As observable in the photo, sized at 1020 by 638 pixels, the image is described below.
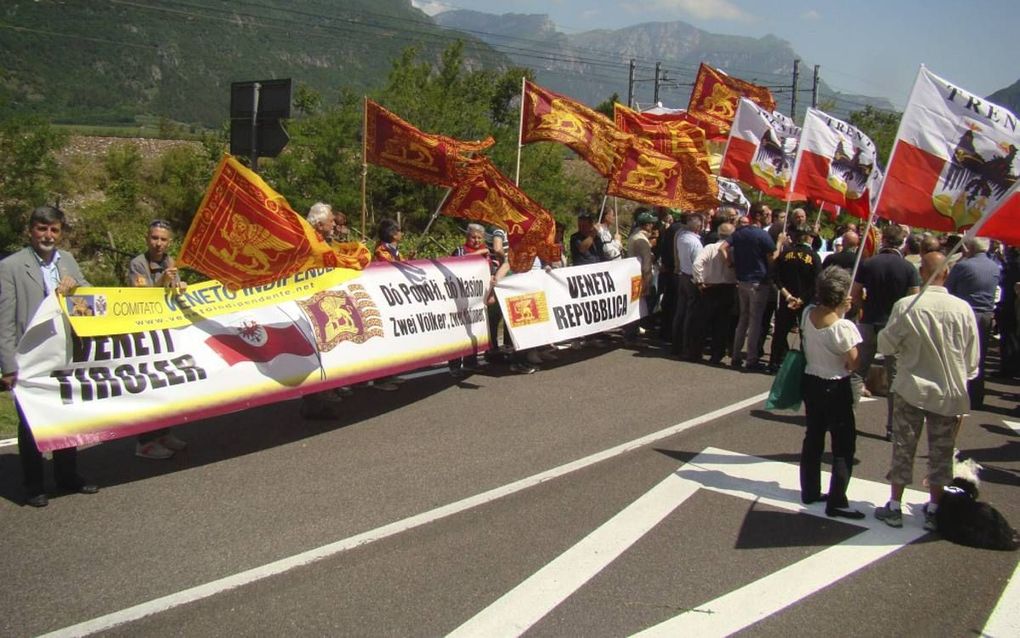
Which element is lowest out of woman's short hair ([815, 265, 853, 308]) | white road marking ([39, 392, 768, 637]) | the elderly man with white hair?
white road marking ([39, 392, 768, 637])

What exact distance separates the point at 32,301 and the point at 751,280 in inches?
320

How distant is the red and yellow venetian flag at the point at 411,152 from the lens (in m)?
9.23

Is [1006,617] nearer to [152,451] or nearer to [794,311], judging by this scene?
[152,451]

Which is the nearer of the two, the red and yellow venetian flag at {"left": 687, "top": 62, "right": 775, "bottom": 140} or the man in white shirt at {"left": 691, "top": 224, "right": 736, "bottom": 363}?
the man in white shirt at {"left": 691, "top": 224, "right": 736, "bottom": 363}

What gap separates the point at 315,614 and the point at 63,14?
153m

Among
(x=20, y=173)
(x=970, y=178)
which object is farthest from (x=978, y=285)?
(x=20, y=173)

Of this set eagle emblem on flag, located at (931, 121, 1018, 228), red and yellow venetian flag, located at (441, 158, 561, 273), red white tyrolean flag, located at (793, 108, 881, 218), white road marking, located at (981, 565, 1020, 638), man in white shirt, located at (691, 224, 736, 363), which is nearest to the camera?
white road marking, located at (981, 565, 1020, 638)

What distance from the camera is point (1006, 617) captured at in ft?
15.0

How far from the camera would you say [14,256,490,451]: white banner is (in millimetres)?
5852

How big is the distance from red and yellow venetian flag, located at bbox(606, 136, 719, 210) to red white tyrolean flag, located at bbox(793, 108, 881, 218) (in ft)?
4.84

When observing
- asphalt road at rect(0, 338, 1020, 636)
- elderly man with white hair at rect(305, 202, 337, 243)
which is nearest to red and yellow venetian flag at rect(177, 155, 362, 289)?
elderly man with white hair at rect(305, 202, 337, 243)

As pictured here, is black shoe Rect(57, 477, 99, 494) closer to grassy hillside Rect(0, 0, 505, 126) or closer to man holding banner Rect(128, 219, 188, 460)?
man holding banner Rect(128, 219, 188, 460)

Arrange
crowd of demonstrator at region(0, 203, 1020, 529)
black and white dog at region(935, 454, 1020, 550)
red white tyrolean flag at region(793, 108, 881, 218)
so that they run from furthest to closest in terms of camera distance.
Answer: red white tyrolean flag at region(793, 108, 881, 218) < crowd of demonstrator at region(0, 203, 1020, 529) < black and white dog at region(935, 454, 1020, 550)

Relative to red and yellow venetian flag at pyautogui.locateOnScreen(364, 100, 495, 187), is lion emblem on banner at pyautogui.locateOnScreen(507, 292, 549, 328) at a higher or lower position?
lower
